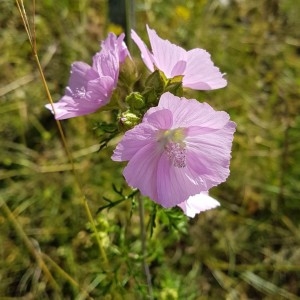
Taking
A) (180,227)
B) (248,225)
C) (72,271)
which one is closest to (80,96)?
(180,227)

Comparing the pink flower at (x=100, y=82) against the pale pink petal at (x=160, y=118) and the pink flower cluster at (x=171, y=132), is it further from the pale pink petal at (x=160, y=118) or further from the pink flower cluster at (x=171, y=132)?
the pale pink petal at (x=160, y=118)

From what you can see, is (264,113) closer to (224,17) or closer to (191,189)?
(224,17)

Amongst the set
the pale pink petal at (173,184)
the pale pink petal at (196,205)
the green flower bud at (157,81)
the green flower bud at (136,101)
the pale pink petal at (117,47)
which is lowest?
the pale pink petal at (196,205)

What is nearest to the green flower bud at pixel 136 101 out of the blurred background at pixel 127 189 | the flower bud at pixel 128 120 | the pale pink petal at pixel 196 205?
the flower bud at pixel 128 120

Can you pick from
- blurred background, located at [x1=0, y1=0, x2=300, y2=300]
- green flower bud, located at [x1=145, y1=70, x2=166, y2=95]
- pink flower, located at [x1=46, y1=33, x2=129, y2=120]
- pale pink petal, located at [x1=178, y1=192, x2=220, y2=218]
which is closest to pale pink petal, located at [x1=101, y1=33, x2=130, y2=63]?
pink flower, located at [x1=46, y1=33, x2=129, y2=120]

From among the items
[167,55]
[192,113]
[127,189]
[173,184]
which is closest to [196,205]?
[173,184]
